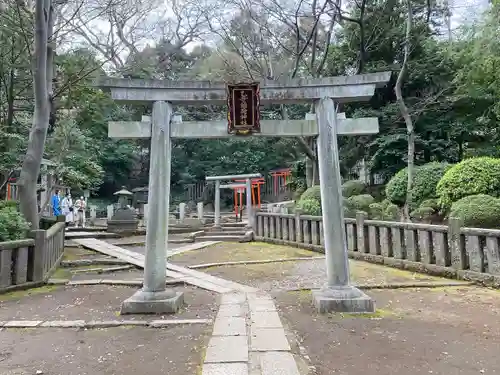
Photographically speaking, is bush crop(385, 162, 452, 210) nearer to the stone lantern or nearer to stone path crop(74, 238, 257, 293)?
stone path crop(74, 238, 257, 293)

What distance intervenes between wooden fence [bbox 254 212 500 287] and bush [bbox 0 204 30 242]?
23.0 ft

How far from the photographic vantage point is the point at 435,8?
15.1 meters

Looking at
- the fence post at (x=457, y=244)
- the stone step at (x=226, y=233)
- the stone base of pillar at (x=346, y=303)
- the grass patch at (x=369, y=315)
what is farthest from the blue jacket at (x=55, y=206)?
the fence post at (x=457, y=244)

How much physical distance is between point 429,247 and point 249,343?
494cm

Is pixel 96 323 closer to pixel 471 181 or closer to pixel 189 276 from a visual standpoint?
pixel 189 276

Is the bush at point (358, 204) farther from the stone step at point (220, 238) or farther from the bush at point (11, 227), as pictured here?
the bush at point (11, 227)

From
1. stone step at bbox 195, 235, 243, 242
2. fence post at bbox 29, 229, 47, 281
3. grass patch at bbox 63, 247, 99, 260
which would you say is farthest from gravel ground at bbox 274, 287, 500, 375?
stone step at bbox 195, 235, 243, 242

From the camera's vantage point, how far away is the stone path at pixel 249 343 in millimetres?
3076

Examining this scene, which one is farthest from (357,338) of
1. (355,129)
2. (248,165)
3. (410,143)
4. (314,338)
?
(248,165)

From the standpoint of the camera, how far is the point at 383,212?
12.0m

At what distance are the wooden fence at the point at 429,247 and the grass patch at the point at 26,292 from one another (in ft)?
21.3

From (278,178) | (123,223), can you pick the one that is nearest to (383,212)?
(123,223)

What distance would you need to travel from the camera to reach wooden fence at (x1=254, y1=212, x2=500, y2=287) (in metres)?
6.27

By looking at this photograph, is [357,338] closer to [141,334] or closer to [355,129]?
[141,334]
